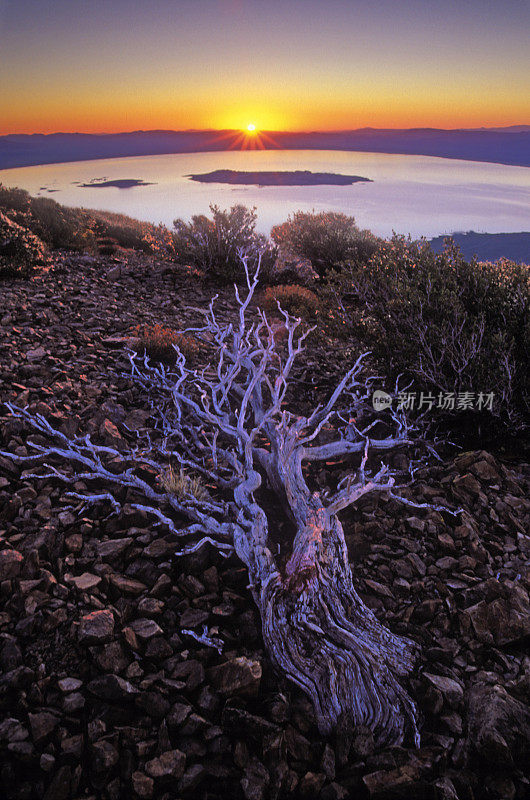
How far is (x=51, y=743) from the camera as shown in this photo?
1881 millimetres

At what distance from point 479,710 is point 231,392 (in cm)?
351

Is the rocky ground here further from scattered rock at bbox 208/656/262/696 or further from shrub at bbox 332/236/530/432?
shrub at bbox 332/236/530/432

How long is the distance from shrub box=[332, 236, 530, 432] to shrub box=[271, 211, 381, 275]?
4.55 meters

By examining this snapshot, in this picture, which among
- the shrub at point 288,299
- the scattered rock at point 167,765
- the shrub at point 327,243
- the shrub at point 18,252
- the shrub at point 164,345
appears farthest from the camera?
the shrub at point 327,243

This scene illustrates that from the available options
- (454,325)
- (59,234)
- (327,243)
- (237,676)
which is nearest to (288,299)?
(327,243)

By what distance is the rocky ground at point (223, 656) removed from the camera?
1.83 meters

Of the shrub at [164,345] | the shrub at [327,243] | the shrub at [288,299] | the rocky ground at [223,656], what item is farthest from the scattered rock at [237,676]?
the shrub at [327,243]

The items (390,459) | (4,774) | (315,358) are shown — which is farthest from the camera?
(315,358)

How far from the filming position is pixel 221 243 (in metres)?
9.19

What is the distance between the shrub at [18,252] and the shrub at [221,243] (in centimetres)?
284

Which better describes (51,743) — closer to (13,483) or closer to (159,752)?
(159,752)

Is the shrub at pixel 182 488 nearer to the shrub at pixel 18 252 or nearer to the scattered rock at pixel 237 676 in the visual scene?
the scattered rock at pixel 237 676

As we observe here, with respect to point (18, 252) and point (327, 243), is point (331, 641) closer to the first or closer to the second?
point (18, 252)

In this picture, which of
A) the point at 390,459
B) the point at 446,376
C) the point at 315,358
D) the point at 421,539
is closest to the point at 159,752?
the point at 421,539
